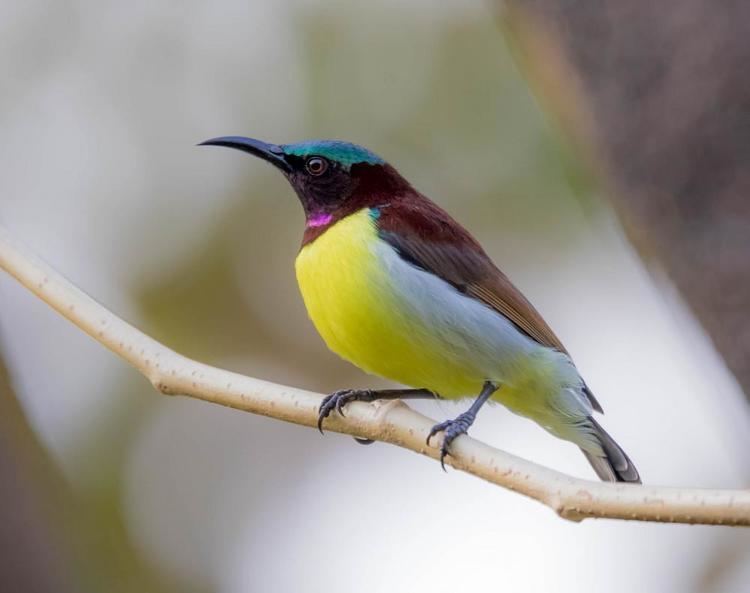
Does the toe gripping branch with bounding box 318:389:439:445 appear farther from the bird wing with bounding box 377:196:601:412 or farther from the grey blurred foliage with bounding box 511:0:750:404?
the grey blurred foliage with bounding box 511:0:750:404

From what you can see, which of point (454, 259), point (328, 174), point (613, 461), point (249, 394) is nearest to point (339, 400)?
point (249, 394)

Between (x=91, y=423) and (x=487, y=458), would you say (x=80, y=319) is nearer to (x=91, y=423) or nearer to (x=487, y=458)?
(x=487, y=458)

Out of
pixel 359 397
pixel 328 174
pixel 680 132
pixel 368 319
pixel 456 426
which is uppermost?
pixel 680 132

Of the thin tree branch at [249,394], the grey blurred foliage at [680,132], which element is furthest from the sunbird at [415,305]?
the grey blurred foliage at [680,132]

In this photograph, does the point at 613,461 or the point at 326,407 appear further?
the point at 613,461

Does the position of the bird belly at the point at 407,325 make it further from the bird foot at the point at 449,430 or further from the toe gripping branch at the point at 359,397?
the bird foot at the point at 449,430

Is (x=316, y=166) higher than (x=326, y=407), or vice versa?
(x=316, y=166)

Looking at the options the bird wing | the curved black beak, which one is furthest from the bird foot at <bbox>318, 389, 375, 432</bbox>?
the curved black beak

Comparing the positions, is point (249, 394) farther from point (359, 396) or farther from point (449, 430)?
point (359, 396)
